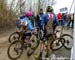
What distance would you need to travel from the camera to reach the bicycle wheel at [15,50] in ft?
7.49

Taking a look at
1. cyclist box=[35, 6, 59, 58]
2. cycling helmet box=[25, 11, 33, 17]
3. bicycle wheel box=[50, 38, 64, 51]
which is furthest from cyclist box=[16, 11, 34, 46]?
bicycle wheel box=[50, 38, 64, 51]

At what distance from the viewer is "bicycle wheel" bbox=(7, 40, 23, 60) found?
2.28 meters

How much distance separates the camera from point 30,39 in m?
2.40

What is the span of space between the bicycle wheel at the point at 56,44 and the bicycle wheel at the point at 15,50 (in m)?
0.33

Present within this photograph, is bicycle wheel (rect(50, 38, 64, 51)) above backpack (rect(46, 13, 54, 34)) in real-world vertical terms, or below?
below

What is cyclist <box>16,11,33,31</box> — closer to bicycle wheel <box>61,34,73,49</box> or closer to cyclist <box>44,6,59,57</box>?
cyclist <box>44,6,59,57</box>

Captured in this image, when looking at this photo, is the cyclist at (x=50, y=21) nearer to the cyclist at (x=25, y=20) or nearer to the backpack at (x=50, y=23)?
the backpack at (x=50, y=23)

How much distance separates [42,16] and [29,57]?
44 centimetres

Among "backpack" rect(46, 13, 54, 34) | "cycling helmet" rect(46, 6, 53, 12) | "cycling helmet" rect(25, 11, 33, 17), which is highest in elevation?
"cycling helmet" rect(46, 6, 53, 12)

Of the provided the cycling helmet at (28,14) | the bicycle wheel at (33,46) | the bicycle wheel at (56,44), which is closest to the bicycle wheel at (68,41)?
the bicycle wheel at (56,44)

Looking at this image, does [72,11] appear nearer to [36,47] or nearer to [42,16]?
[42,16]

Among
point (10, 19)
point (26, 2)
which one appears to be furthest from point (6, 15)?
point (26, 2)

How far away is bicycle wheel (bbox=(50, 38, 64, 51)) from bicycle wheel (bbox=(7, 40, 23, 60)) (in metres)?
0.33

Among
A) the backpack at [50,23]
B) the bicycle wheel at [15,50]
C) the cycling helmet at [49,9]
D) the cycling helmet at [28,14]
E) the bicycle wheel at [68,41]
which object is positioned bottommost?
the bicycle wheel at [15,50]
